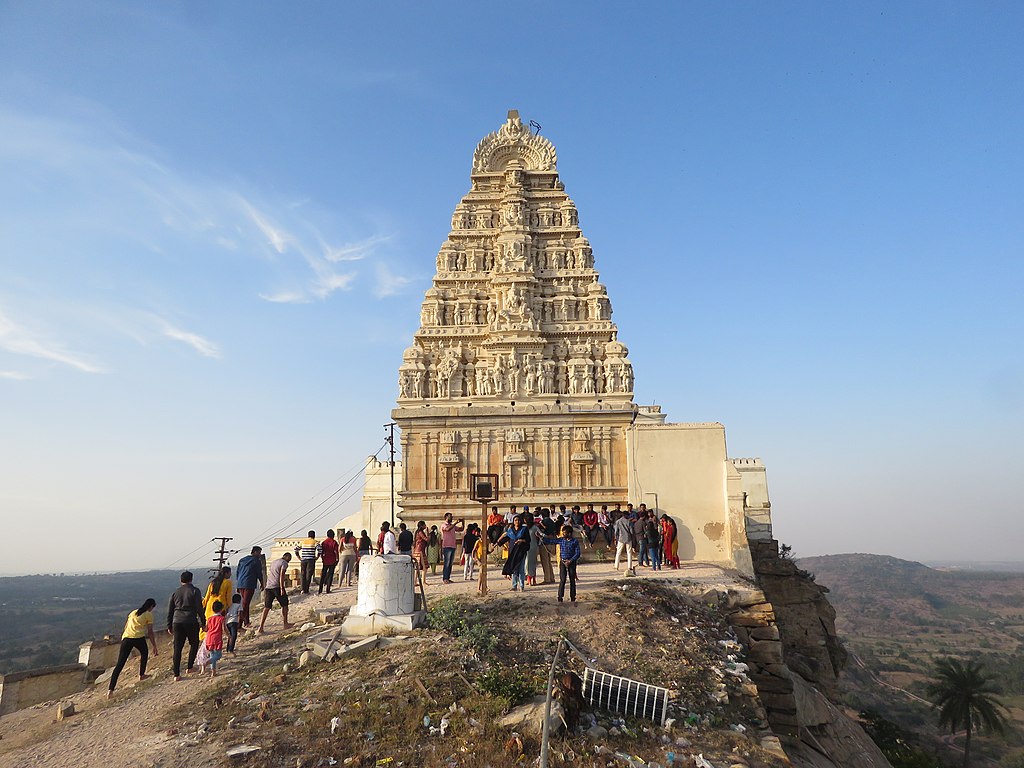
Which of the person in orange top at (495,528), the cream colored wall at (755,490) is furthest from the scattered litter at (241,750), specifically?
the cream colored wall at (755,490)

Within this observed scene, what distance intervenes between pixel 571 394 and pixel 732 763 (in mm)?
17895

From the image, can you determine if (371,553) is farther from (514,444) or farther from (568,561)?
(514,444)

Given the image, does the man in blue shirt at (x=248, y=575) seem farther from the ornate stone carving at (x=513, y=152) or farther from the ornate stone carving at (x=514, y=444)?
the ornate stone carving at (x=513, y=152)

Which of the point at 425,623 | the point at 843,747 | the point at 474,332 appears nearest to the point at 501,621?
the point at 425,623

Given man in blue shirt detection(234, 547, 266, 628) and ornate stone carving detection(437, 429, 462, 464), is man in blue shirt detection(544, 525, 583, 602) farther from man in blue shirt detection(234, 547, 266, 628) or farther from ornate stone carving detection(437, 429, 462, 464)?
ornate stone carving detection(437, 429, 462, 464)

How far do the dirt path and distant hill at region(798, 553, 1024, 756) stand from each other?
79.6 feet

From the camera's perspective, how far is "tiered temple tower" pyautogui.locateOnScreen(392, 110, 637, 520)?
75.5 feet

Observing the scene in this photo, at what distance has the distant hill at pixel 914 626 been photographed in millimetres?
53156

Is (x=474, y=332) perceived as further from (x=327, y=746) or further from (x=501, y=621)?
(x=327, y=746)

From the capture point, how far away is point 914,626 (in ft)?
333

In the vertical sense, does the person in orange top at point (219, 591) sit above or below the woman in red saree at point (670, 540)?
below

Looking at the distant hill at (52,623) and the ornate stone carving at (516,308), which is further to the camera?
the distant hill at (52,623)

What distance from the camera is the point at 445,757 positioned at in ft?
22.7

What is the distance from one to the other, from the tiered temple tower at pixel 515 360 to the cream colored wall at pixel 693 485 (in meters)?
3.72
